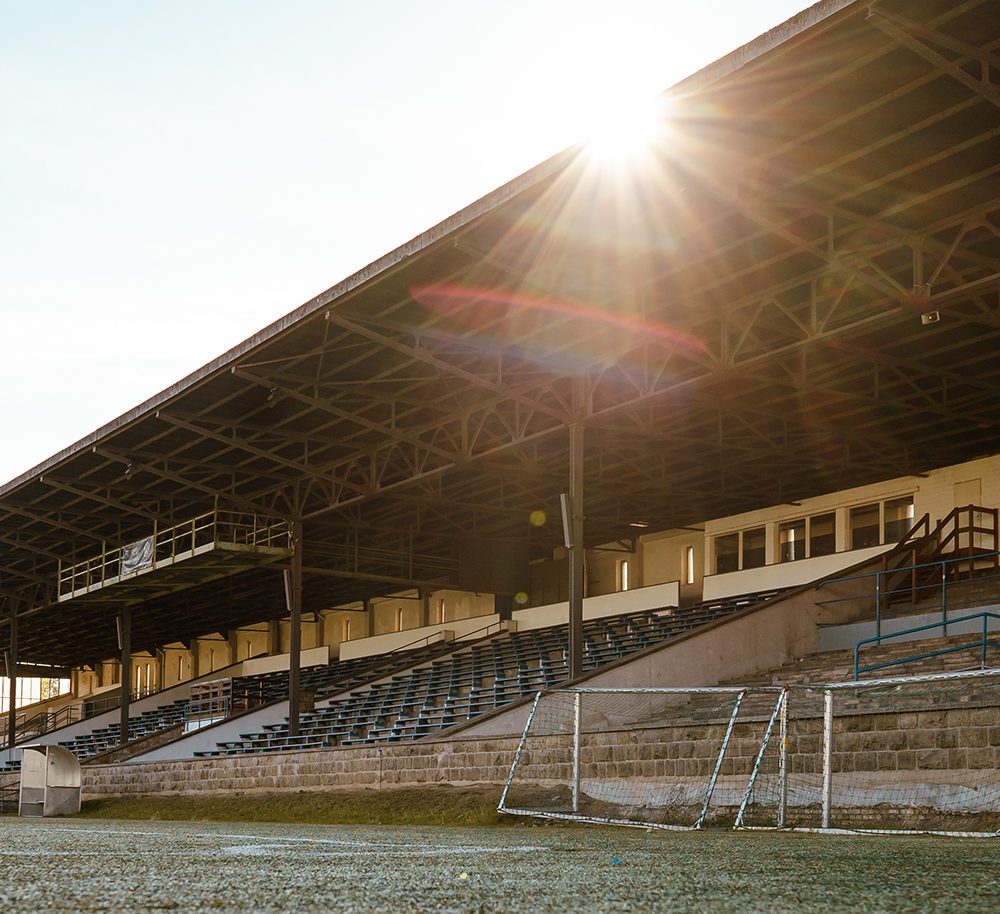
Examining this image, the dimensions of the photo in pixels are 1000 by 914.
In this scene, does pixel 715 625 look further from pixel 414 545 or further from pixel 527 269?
pixel 414 545

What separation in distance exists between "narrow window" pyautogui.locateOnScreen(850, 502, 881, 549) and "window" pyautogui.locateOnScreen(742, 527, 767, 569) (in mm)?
2985

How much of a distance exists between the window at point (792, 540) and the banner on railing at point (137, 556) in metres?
16.7

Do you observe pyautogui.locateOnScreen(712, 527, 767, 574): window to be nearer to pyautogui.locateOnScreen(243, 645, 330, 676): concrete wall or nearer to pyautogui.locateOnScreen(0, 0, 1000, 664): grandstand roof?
pyautogui.locateOnScreen(0, 0, 1000, 664): grandstand roof

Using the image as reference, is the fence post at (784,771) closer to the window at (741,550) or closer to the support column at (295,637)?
the support column at (295,637)

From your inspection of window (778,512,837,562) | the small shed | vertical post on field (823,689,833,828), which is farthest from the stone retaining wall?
window (778,512,837,562)

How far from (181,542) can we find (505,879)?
31721mm

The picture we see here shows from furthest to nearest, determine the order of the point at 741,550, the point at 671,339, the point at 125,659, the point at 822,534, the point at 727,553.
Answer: the point at 125,659 < the point at 727,553 < the point at 741,550 < the point at 822,534 < the point at 671,339

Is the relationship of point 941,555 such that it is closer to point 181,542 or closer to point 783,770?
point 783,770

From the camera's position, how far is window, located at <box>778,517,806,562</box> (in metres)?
34.0

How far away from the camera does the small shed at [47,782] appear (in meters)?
26.1

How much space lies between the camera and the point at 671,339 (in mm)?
21516

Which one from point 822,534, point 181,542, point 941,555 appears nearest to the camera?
point 941,555

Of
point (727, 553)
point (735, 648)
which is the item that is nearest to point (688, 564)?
point (727, 553)

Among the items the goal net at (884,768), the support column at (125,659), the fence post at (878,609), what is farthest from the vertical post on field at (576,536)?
the support column at (125,659)
